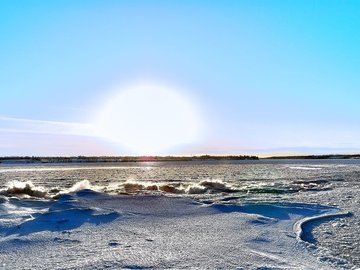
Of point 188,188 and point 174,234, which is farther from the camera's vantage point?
point 188,188

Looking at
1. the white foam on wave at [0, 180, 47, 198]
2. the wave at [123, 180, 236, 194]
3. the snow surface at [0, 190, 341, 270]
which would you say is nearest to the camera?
the snow surface at [0, 190, 341, 270]

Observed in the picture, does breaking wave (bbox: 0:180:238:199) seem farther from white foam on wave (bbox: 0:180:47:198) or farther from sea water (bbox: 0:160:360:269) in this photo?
sea water (bbox: 0:160:360:269)

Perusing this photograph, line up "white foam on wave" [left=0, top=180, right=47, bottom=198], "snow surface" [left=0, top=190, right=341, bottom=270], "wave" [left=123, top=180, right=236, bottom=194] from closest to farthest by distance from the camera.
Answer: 1. "snow surface" [left=0, top=190, right=341, bottom=270]
2. "white foam on wave" [left=0, top=180, right=47, bottom=198]
3. "wave" [left=123, top=180, right=236, bottom=194]

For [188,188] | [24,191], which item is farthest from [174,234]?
[24,191]

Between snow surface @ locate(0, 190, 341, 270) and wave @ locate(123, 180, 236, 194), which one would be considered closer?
snow surface @ locate(0, 190, 341, 270)

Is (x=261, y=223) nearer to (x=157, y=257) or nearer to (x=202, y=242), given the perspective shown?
(x=202, y=242)

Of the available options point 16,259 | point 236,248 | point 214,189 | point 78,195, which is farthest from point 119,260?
point 214,189

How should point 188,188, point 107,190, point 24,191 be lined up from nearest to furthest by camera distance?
1. point 24,191
2. point 107,190
3. point 188,188

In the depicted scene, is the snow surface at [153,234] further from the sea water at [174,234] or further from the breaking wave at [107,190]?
the breaking wave at [107,190]

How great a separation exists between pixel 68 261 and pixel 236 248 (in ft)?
11.2

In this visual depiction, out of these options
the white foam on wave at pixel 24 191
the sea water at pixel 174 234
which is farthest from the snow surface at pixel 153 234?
the white foam on wave at pixel 24 191

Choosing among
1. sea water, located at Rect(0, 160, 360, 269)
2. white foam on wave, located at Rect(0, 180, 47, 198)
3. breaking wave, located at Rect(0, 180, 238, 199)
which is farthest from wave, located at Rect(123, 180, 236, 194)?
sea water, located at Rect(0, 160, 360, 269)

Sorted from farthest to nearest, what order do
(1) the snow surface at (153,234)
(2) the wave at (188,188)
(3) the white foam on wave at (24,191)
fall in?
(2) the wave at (188,188) → (3) the white foam on wave at (24,191) → (1) the snow surface at (153,234)

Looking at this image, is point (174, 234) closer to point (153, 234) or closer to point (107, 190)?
point (153, 234)
